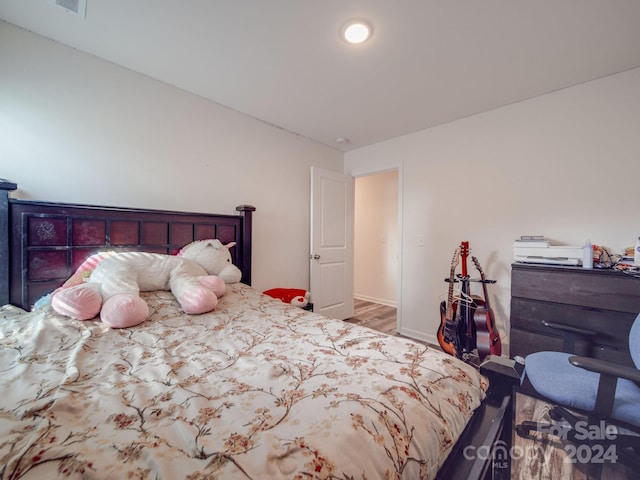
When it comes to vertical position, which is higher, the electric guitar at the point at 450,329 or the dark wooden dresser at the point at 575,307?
the dark wooden dresser at the point at 575,307

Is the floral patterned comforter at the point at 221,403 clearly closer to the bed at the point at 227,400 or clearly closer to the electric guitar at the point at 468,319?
the bed at the point at 227,400

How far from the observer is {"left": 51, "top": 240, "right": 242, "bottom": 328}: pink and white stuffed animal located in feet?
3.97

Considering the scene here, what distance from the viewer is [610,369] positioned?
1.01 m

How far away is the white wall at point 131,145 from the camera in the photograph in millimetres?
Result: 1582

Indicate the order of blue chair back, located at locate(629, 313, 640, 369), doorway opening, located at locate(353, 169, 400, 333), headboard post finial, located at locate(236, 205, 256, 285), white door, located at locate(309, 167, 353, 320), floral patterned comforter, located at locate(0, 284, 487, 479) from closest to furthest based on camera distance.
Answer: floral patterned comforter, located at locate(0, 284, 487, 479) → blue chair back, located at locate(629, 313, 640, 369) → headboard post finial, located at locate(236, 205, 256, 285) → white door, located at locate(309, 167, 353, 320) → doorway opening, located at locate(353, 169, 400, 333)

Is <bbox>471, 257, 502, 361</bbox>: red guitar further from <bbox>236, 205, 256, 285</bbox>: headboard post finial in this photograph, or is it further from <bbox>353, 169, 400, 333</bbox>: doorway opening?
<bbox>236, 205, 256, 285</bbox>: headboard post finial

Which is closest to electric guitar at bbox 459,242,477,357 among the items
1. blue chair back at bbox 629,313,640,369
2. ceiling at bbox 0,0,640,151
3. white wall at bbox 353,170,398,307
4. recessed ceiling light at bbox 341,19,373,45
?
blue chair back at bbox 629,313,640,369

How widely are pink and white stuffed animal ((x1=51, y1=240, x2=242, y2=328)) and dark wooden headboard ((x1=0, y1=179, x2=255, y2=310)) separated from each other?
0.66 feet

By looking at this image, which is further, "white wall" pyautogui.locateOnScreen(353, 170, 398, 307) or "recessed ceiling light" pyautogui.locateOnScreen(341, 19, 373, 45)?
"white wall" pyautogui.locateOnScreen(353, 170, 398, 307)

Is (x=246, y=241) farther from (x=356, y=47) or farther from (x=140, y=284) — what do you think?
(x=356, y=47)

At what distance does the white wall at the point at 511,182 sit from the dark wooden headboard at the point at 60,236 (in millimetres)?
2464

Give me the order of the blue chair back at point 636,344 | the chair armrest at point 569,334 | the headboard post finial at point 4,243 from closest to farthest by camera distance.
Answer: the blue chair back at point 636,344, the headboard post finial at point 4,243, the chair armrest at point 569,334

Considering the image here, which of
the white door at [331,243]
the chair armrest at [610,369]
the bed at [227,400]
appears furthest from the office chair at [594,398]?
the white door at [331,243]

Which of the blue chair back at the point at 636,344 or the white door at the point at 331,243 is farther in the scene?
the white door at the point at 331,243
